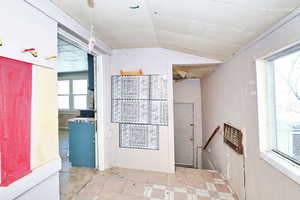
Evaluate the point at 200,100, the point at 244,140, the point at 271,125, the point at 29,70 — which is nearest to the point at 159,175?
the point at 244,140

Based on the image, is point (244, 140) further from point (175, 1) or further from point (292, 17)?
point (175, 1)

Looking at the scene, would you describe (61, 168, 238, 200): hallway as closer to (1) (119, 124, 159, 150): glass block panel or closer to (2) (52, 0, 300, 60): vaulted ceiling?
(1) (119, 124, 159, 150): glass block panel

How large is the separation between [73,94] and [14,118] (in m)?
6.17

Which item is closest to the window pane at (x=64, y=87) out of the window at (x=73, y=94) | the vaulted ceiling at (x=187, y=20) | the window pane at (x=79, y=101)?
the window at (x=73, y=94)

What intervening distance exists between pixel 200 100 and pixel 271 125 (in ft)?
10.5

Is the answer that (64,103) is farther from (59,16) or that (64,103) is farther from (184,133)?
(59,16)

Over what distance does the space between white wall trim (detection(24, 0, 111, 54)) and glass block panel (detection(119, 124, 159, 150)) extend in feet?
5.46

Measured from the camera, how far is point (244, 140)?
183 cm

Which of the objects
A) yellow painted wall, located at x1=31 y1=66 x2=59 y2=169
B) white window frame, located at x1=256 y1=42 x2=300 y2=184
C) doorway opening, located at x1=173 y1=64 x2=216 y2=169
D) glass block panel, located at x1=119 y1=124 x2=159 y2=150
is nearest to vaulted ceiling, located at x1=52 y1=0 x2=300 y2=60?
white window frame, located at x1=256 y1=42 x2=300 y2=184

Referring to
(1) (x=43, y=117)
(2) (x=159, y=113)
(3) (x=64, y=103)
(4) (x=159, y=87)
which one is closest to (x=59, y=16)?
(1) (x=43, y=117)

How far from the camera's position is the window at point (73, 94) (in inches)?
263

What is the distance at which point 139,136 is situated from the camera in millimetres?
2789

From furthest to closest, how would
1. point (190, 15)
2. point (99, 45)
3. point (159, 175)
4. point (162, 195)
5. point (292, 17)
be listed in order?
1. point (159, 175)
2. point (99, 45)
3. point (162, 195)
4. point (190, 15)
5. point (292, 17)

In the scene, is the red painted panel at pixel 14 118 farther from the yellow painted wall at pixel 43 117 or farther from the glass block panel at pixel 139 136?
the glass block panel at pixel 139 136
